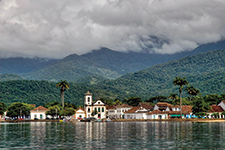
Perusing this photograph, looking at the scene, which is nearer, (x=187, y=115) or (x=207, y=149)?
(x=207, y=149)

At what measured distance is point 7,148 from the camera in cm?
4950

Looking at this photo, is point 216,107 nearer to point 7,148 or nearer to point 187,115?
point 187,115

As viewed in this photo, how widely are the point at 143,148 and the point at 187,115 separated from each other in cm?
15134

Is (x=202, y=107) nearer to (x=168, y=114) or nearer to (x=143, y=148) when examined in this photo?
(x=168, y=114)

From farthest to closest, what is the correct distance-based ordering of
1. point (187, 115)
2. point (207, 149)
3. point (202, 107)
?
point (187, 115), point (202, 107), point (207, 149)

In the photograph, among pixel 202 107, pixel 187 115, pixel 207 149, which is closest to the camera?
pixel 207 149

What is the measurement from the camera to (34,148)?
163ft

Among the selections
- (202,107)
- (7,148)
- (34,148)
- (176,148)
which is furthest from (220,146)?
(202,107)

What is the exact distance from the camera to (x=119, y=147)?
1959 inches

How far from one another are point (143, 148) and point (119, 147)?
144 inches

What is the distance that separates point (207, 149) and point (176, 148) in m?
4.17

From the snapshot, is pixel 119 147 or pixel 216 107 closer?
pixel 119 147

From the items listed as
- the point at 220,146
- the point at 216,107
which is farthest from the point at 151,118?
the point at 220,146

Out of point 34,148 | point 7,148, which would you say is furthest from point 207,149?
point 7,148
